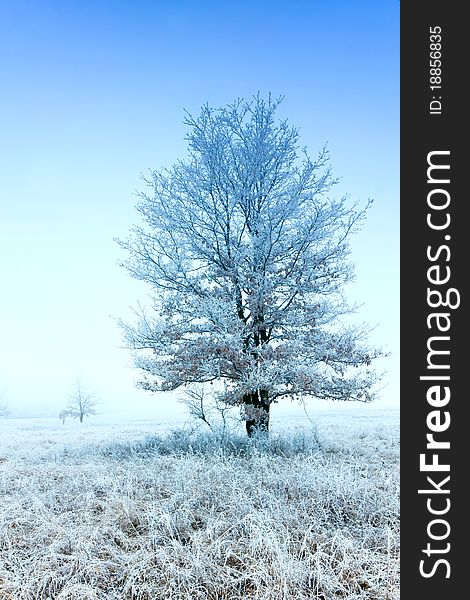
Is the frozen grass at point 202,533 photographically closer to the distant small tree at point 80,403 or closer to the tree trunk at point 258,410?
the tree trunk at point 258,410

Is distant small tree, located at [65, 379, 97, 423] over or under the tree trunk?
under

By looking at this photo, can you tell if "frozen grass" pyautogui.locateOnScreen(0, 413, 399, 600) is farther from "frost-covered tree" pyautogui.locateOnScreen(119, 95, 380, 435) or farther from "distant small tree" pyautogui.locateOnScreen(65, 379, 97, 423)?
"distant small tree" pyautogui.locateOnScreen(65, 379, 97, 423)

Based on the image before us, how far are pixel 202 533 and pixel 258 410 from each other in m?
4.04

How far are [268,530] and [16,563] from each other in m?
1.96

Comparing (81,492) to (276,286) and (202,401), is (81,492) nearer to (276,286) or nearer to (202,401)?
(202,401)

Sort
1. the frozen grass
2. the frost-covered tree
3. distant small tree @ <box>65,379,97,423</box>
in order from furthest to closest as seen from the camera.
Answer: distant small tree @ <box>65,379,97,423</box>
the frost-covered tree
the frozen grass

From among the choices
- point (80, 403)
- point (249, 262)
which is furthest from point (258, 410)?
point (80, 403)

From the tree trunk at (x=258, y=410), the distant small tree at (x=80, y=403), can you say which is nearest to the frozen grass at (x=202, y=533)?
the tree trunk at (x=258, y=410)

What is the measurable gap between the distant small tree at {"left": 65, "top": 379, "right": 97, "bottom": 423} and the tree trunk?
18166 millimetres

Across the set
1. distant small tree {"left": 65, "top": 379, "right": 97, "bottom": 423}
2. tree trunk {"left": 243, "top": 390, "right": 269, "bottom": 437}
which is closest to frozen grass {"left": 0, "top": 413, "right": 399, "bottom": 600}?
tree trunk {"left": 243, "top": 390, "right": 269, "bottom": 437}

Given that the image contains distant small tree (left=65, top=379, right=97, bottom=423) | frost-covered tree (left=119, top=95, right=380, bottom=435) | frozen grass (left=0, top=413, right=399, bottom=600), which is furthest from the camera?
distant small tree (left=65, top=379, right=97, bottom=423)

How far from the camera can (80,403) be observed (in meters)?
24.2

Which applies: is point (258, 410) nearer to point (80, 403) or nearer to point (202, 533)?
point (202, 533)

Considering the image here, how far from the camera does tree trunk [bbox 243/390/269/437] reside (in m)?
7.52
